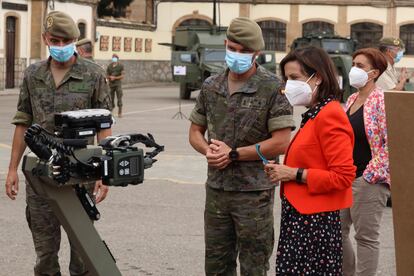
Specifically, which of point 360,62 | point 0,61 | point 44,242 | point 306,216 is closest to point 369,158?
point 360,62

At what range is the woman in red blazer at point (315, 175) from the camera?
4691 mm

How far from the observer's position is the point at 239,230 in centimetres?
532

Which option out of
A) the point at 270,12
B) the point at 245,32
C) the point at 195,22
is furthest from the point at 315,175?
the point at 195,22

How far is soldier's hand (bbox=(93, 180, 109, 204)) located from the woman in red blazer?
136 cm

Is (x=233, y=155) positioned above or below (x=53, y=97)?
below

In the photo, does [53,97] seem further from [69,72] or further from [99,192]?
[99,192]

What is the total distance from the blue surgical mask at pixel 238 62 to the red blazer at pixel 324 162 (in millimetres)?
639

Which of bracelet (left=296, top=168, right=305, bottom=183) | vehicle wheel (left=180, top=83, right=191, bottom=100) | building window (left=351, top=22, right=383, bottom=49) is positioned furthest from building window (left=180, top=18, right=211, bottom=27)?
bracelet (left=296, top=168, right=305, bottom=183)

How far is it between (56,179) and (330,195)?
145cm

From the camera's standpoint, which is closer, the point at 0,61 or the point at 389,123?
the point at 389,123

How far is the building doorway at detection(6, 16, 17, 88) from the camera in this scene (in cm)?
3741

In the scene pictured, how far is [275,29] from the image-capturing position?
53.1m

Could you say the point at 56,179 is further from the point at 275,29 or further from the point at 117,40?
the point at 275,29

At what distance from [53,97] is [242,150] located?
1287mm
